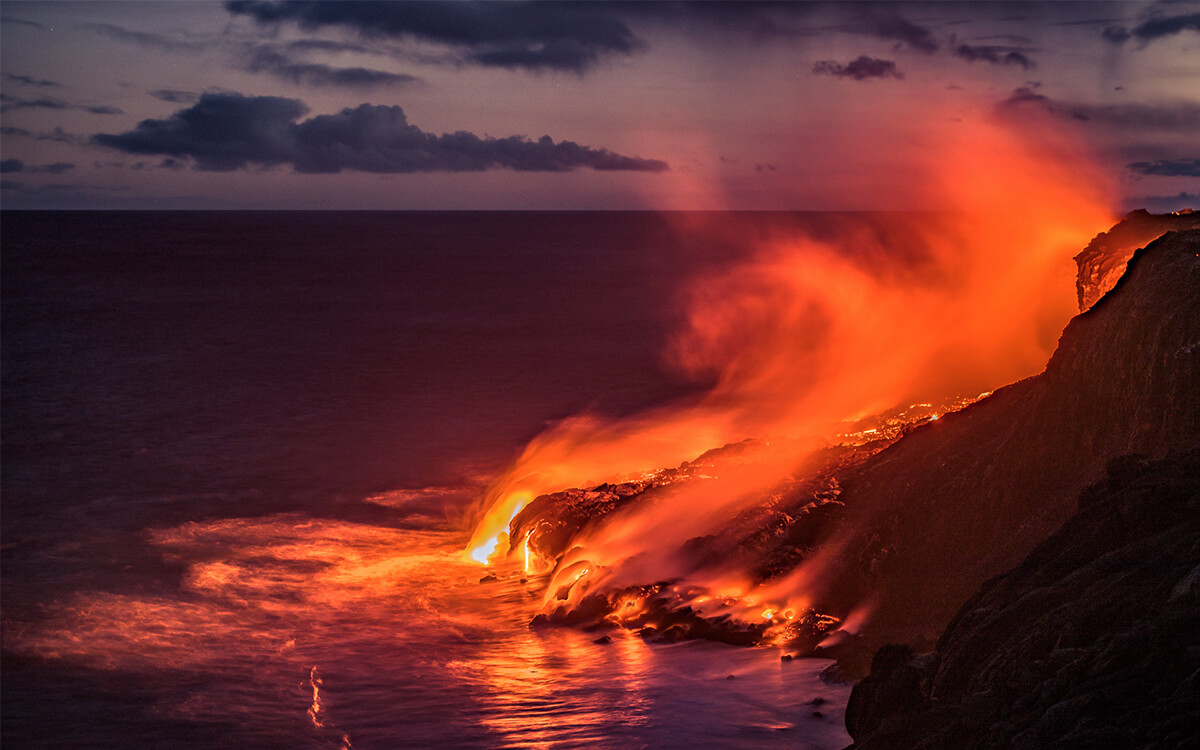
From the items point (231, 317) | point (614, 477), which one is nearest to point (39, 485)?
point (614, 477)

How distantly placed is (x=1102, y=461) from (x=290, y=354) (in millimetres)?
57660

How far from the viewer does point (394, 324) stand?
83.2m

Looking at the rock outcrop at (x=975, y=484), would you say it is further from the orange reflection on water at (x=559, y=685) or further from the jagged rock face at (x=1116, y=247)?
the orange reflection on water at (x=559, y=685)

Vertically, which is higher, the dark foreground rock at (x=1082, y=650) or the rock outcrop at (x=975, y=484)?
the rock outcrop at (x=975, y=484)

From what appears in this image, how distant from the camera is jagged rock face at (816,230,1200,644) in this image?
14.3m

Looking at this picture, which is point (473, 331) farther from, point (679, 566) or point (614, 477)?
point (679, 566)

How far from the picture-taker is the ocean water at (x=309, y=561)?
→ 15.9 meters

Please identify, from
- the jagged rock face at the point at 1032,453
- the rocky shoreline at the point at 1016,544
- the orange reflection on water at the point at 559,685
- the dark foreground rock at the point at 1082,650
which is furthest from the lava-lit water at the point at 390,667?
the dark foreground rock at the point at 1082,650

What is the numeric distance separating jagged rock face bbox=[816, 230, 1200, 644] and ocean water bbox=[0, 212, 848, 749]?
7.06ft

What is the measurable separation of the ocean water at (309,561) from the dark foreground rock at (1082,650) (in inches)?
121

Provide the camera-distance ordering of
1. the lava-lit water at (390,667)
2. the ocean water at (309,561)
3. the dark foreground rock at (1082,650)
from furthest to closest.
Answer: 1. the ocean water at (309,561)
2. the lava-lit water at (390,667)
3. the dark foreground rock at (1082,650)

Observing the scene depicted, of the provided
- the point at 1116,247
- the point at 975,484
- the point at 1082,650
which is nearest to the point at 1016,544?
the point at 975,484

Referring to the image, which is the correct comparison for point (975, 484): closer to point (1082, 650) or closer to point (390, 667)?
point (1082, 650)

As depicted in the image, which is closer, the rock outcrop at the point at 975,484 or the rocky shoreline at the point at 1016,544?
the rocky shoreline at the point at 1016,544
